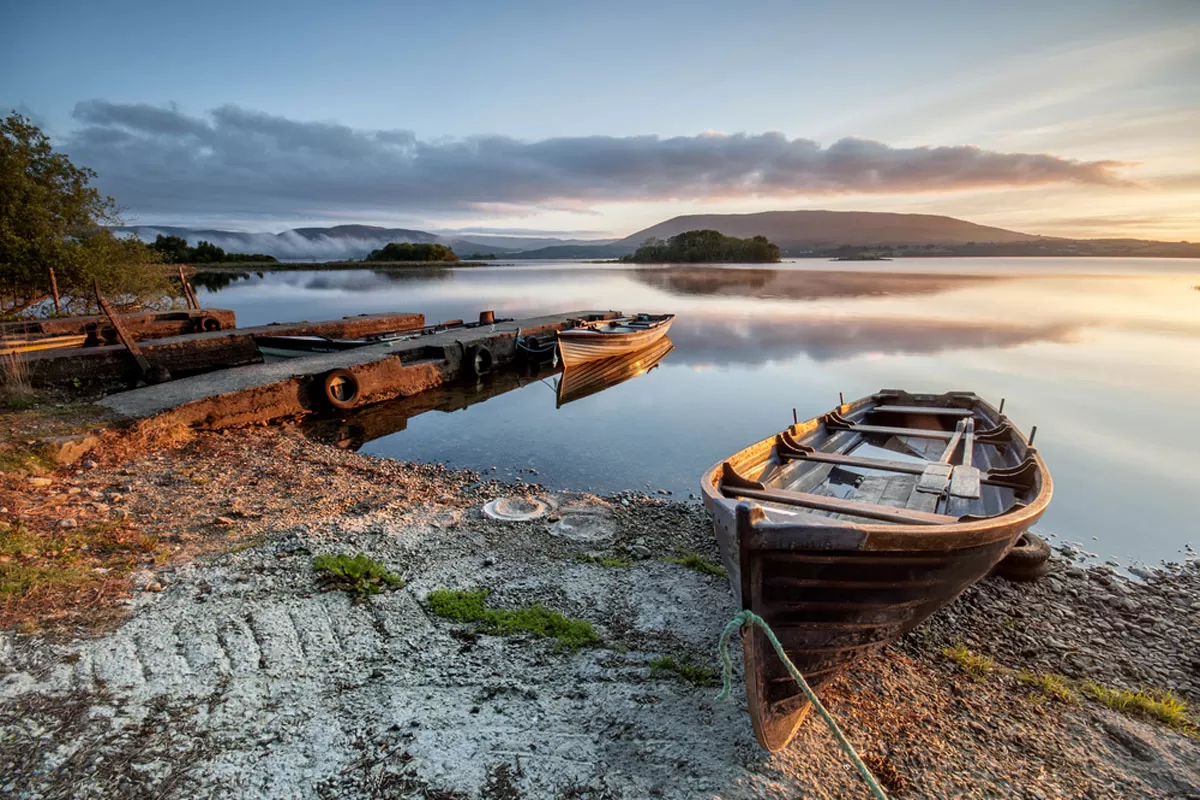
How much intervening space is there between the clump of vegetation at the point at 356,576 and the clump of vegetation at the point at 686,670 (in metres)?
2.39

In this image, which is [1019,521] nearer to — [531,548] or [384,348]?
[531,548]

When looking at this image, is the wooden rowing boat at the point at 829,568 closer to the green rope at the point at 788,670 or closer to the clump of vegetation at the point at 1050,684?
the green rope at the point at 788,670

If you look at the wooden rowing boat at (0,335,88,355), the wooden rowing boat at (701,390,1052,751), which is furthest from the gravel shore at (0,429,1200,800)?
the wooden rowing boat at (0,335,88,355)

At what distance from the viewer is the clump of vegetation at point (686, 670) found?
13.3ft

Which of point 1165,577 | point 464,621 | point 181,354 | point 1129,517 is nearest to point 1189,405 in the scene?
point 1129,517

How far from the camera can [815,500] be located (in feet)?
15.9

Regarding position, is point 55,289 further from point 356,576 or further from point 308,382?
point 356,576

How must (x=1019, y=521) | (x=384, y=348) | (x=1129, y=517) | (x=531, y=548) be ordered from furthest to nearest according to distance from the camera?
1. (x=384, y=348)
2. (x=1129, y=517)
3. (x=531, y=548)
4. (x=1019, y=521)

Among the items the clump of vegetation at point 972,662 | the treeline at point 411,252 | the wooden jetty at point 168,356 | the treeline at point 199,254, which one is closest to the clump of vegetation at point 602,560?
the clump of vegetation at point 972,662

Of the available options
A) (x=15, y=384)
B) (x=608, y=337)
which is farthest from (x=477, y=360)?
(x=15, y=384)

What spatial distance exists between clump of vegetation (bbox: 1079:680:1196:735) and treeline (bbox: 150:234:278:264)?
80.5m

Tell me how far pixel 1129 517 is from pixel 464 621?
33.9ft

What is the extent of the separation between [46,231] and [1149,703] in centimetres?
2509

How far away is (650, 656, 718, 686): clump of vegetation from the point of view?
4047 mm
